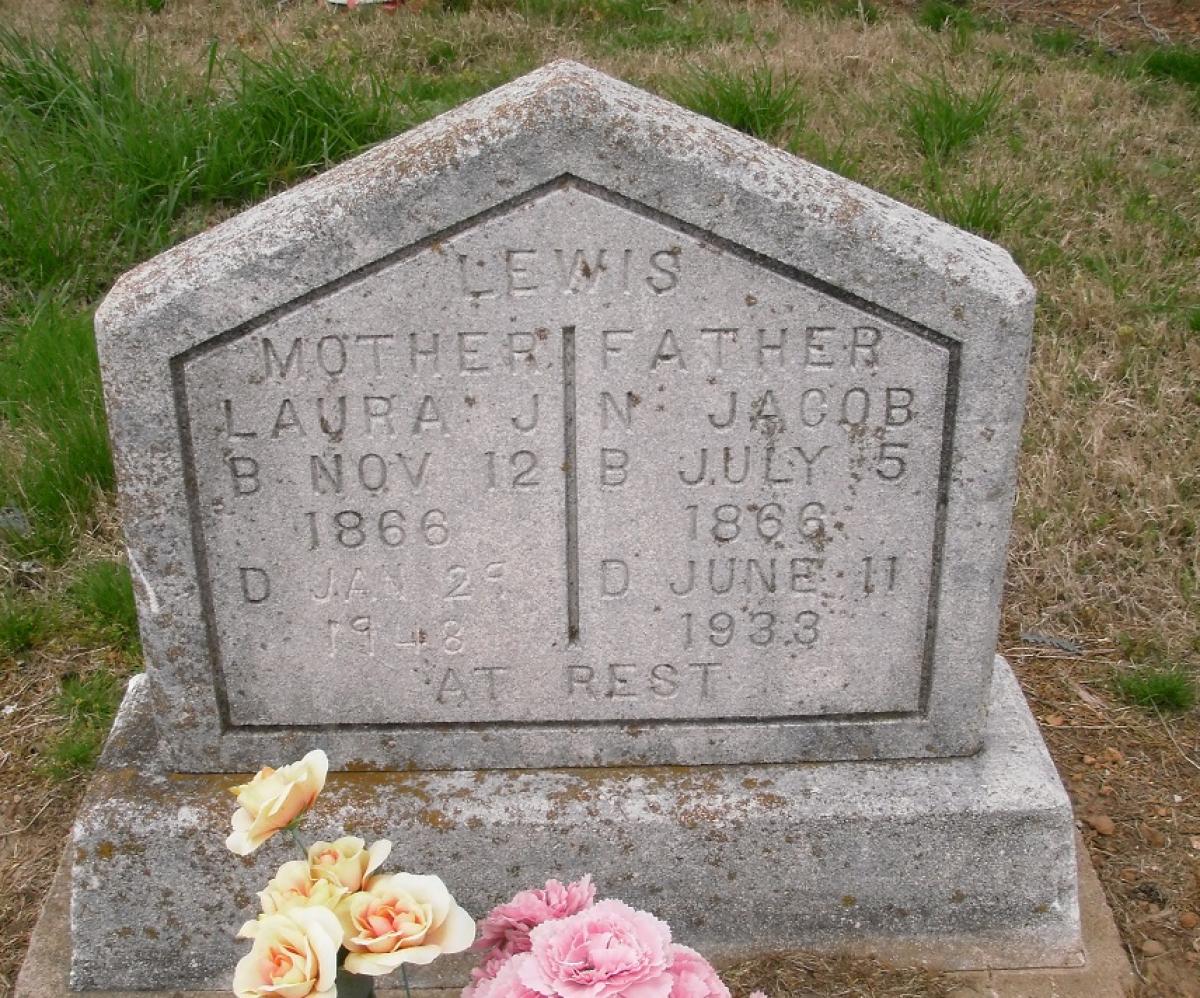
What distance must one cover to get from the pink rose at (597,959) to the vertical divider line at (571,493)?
2.79 feet

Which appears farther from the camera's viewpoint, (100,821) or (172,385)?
(100,821)

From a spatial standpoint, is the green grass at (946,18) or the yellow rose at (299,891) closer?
the yellow rose at (299,891)

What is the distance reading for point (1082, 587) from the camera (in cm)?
352

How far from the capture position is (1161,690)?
3182mm

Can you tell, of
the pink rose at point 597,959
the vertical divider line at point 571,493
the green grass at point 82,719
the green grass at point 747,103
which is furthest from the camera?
the green grass at point 747,103

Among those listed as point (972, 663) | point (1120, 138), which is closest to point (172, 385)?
point (972, 663)

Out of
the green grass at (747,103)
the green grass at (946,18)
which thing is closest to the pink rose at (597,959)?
the green grass at (747,103)

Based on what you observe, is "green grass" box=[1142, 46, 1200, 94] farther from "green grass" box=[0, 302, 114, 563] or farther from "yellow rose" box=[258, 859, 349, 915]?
"yellow rose" box=[258, 859, 349, 915]

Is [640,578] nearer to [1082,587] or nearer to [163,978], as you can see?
[163,978]

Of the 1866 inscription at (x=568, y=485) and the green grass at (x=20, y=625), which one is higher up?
the 1866 inscription at (x=568, y=485)

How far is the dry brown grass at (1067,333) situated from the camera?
2885 mm

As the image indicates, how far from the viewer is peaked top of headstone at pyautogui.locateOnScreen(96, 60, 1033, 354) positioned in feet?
6.73

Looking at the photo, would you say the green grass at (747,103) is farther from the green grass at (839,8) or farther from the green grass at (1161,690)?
the green grass at (1161,690)

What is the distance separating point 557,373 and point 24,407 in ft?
7.66
